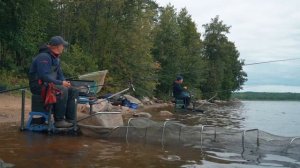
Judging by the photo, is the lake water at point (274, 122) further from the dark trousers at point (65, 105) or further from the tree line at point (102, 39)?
the dark trousers at point (65, 105)

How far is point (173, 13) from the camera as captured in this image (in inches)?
2307

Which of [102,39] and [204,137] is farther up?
[102,39]

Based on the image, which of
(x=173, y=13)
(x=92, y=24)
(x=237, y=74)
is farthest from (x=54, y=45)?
(x=237, y=74)

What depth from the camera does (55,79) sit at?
974cm

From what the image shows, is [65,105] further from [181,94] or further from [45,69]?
[181,94]

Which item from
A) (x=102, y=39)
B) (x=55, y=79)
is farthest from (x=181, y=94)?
(x=102, y=39)

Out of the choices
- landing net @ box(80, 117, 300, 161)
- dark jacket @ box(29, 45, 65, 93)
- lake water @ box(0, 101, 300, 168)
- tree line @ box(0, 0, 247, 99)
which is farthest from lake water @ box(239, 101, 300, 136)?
dark jacket @ box(29, 45, 65, 93)

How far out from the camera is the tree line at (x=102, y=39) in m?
25.0

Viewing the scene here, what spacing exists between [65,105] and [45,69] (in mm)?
1006

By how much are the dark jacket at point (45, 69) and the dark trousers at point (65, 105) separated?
0.32 meters

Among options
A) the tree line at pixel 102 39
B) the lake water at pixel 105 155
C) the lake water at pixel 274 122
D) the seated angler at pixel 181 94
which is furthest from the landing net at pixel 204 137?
the lake water at pixel 274 122

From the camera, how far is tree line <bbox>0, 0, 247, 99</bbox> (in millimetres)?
24953

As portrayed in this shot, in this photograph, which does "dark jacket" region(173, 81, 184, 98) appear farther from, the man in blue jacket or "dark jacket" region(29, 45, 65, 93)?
"dark jacket" region(29, 45, 65, 93)

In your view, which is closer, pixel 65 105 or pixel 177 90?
pixel 65 105
